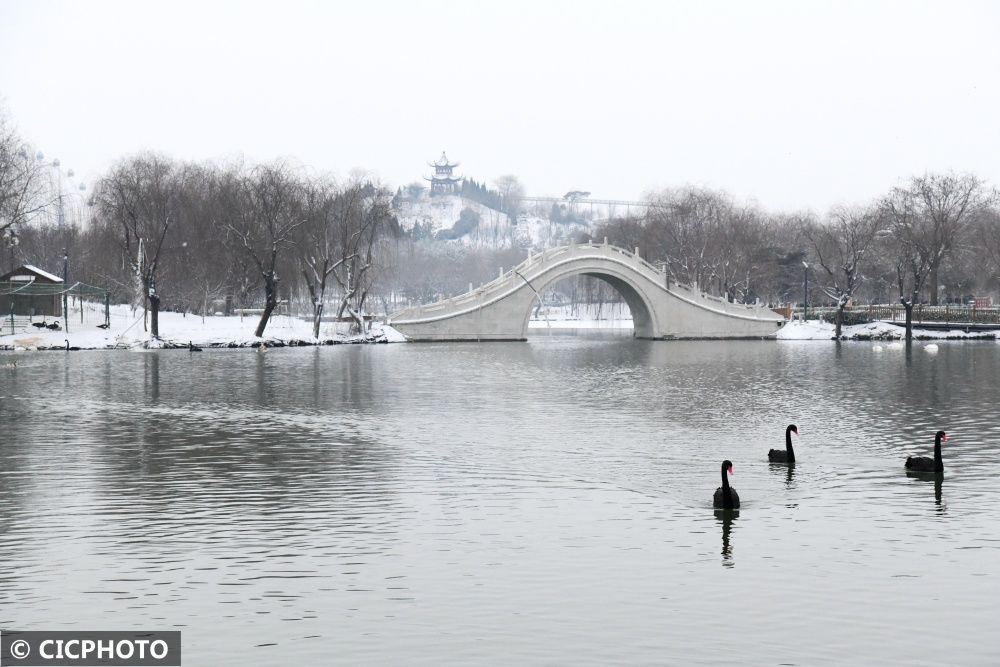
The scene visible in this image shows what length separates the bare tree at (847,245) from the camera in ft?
255

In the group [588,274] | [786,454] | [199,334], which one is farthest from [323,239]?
[786,454]

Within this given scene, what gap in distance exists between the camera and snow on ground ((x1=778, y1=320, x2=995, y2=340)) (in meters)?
74.7

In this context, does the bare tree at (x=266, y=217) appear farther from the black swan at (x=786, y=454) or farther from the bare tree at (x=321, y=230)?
the black swan at (x=786, y=454)

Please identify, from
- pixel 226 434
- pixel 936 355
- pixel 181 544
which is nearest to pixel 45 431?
pixel 226 434

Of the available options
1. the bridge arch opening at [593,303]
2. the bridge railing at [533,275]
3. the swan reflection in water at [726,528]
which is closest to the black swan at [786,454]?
the swan reflection in water at [726,528]

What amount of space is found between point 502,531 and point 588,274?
62192 millimetres

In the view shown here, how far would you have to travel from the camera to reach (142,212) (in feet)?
192

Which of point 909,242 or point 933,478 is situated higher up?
point 909,242

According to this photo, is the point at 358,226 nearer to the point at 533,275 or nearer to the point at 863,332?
the point at 533,275

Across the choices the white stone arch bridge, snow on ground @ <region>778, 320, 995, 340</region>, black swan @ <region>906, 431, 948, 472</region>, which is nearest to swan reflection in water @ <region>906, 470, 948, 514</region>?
black swan @ <region>906, 431, 948, 472</region>

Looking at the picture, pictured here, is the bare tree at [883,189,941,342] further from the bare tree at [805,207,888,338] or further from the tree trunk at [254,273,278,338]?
the tree trunk at [254,273,278,338]

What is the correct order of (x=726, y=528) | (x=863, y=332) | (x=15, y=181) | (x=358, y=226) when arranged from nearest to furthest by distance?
(x=726, y=528) < (x=15, y=181) < (x=358, y=226) < (x=863, y=332)

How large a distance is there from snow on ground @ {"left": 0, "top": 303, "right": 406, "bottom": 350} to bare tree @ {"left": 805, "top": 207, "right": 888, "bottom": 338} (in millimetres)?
32410

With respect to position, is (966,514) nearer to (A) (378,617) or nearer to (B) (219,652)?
(A) (378,617)
